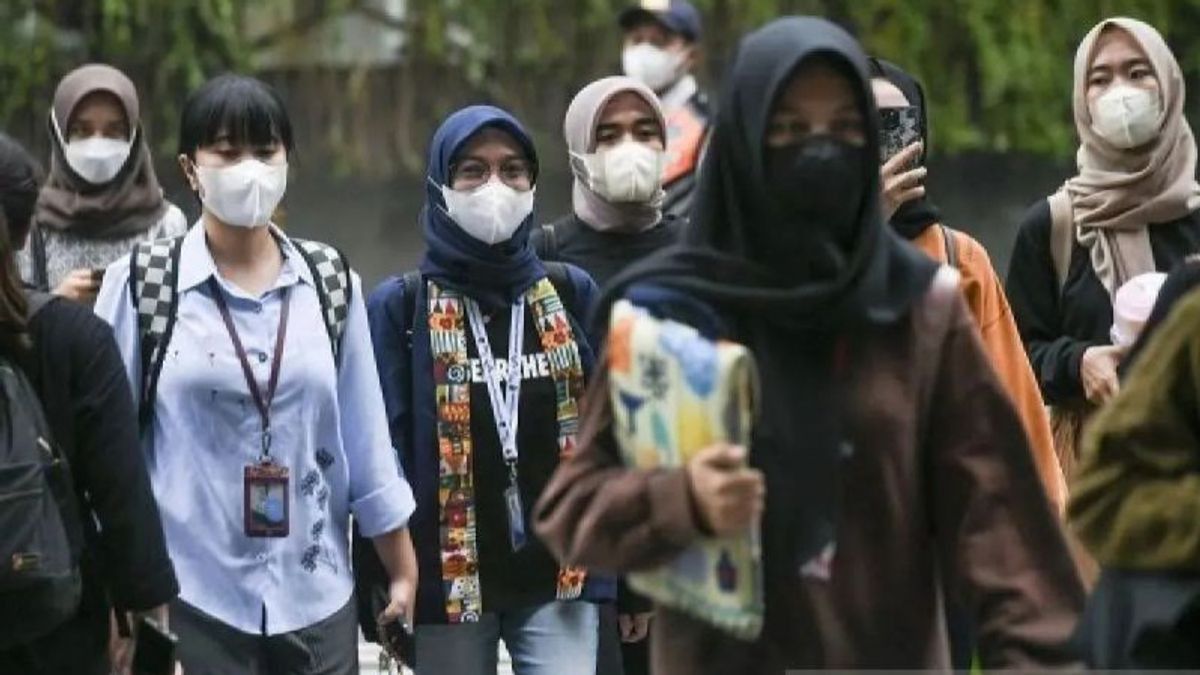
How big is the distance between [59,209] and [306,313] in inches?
83.2

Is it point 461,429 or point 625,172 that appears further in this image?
point 625,172

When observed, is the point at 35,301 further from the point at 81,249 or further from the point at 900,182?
the point at 81,249

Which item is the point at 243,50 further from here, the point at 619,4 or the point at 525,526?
the point at 525,526

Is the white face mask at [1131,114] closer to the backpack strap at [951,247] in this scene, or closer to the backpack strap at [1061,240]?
the backpack strap at [1061,240]

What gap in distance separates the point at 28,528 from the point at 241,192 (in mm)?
1229

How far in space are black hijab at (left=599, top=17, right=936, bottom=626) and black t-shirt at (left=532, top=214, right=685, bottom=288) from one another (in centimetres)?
323

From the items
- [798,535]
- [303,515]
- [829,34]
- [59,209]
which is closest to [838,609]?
[798,535]

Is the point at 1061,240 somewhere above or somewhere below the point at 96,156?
below

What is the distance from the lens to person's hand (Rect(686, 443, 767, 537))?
4.38 meters

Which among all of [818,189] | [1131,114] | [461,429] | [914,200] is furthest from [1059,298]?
[818,189]

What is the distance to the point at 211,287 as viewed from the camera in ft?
21.9

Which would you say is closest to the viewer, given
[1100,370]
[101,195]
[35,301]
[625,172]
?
[35,301]

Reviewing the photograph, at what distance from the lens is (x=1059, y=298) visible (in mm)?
8047

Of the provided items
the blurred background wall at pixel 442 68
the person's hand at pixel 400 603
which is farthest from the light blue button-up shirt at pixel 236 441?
the blurred background wall at pixel 442 68
